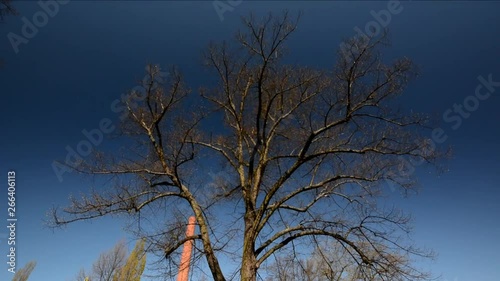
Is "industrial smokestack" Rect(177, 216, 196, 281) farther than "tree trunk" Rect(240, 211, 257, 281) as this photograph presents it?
Yes

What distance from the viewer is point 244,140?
888cm

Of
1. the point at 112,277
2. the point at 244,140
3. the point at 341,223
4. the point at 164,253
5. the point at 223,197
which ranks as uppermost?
the point at 112,277

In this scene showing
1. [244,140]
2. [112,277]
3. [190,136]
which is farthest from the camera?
[112,277]

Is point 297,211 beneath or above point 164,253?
above

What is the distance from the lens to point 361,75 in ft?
23.5

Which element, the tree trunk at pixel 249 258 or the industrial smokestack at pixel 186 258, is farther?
the industrial smokestack at pixel 186 258

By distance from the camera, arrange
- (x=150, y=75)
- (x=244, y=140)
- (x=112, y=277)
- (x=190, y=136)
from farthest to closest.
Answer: (x=112, y=277) → (x=244, y=140) → (x=190, y=136) → (x=150, y=75)

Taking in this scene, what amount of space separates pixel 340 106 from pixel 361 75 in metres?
0.76

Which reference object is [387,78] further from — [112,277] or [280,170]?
[112,277]

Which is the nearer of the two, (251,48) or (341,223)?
(341,223)

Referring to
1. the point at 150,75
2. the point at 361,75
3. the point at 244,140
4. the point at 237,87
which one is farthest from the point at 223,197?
the point at 361,75

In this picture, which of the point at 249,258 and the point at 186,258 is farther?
the point at 186,258

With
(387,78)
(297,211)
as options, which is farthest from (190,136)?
(387,78)

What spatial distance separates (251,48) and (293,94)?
1450mm
